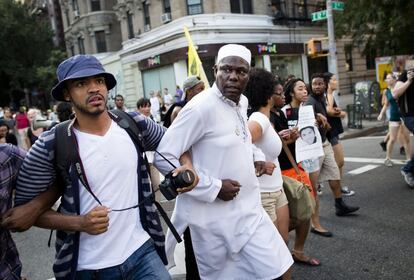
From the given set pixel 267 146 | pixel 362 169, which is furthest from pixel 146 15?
pixel 267 146

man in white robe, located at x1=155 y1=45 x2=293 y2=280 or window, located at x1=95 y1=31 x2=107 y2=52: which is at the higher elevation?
window, located at x1=95 y1=31 x2=107 y2=52

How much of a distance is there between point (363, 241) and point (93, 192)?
11.6 ft

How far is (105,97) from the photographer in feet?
7.60

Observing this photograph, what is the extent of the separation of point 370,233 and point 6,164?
4.10 meters

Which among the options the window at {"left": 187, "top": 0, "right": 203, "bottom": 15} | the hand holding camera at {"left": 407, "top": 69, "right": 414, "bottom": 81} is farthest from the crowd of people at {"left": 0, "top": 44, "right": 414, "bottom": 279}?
the window at {"left": 187, "top": 0, "right": 203, "bottom": 15}

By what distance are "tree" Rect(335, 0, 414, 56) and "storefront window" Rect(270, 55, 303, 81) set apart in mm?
7956

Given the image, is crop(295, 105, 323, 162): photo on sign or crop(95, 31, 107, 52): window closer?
crop(295, 105, 323, 162): photo on sign

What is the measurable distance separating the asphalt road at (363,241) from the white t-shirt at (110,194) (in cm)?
229

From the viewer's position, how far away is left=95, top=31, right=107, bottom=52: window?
33.0m

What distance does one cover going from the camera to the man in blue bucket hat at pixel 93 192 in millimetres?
2131

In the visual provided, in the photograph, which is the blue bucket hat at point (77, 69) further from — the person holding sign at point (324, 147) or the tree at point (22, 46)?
the tree at point (22, 46)

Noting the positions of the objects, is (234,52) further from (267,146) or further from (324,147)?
(324,147)

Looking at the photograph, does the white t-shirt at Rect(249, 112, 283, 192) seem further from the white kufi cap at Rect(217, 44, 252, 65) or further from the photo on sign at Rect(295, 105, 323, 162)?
the photo on sign at Rect(295, 105, 323, 162)

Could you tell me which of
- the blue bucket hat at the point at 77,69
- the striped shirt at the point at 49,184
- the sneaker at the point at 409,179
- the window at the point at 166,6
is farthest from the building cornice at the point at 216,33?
the striped shirt at the point at 49,184
